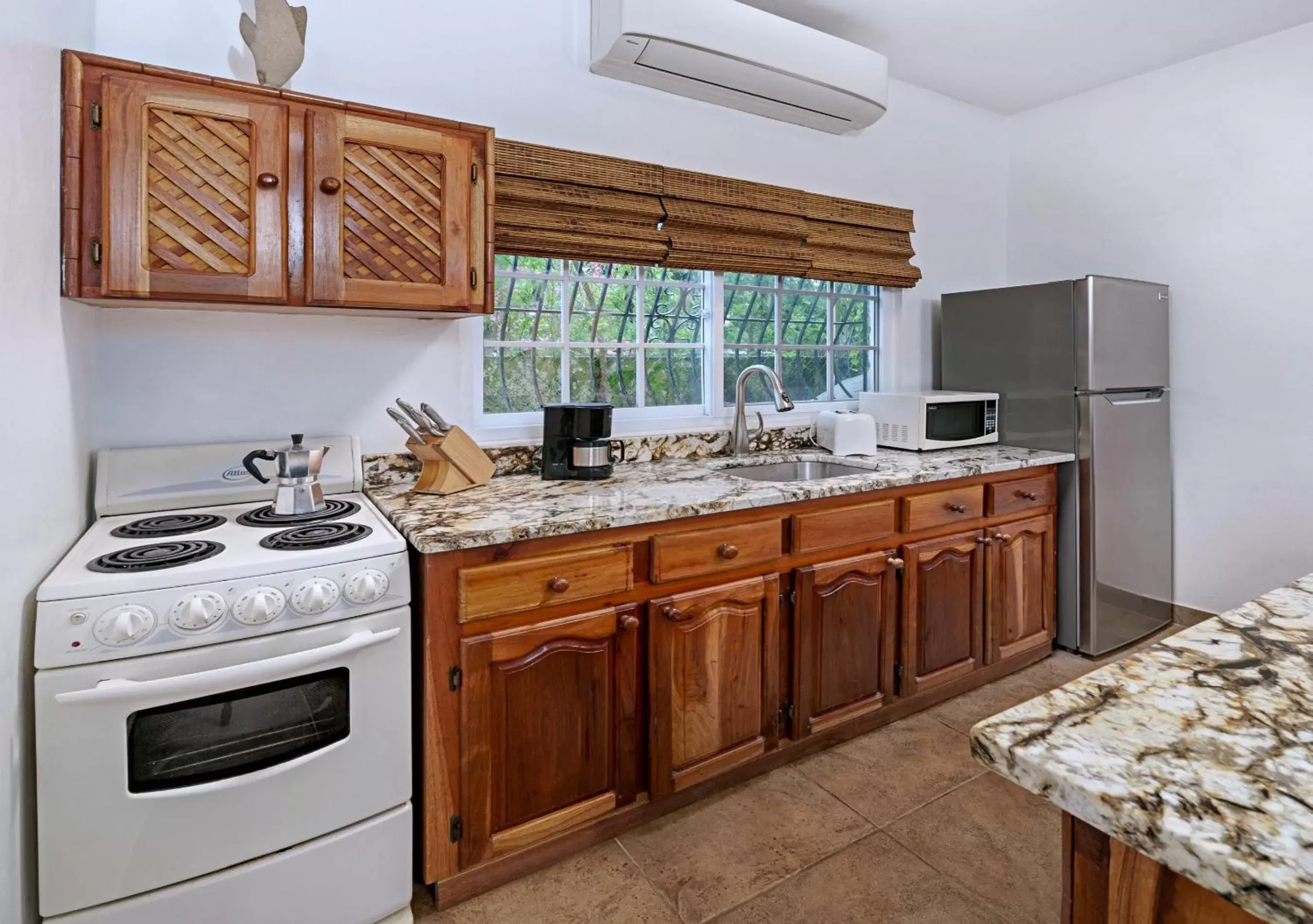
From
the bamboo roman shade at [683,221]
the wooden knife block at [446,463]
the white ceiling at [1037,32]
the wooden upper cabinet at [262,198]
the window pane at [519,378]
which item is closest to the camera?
the wooden upper cabinet at [262,198]

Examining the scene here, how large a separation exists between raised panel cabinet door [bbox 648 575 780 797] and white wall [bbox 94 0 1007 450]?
3.36ft

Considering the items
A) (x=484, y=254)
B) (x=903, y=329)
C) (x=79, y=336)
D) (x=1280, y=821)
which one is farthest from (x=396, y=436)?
(x=903, y=329)

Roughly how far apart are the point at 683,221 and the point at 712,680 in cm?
163

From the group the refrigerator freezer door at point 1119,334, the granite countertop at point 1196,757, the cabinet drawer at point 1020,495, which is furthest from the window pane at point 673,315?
the granite countertop at point 1196,757

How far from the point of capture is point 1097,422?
2.91 meters

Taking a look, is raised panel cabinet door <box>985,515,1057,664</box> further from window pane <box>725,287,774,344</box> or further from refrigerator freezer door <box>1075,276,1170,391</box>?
window pane <box>725,287,774,344</box>

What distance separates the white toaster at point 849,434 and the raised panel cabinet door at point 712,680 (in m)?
0.97

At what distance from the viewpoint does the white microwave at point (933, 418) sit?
115 inches

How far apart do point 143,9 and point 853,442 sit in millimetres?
2593

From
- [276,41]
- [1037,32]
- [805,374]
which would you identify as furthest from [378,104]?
[1037,32]

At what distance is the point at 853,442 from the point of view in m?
2.87

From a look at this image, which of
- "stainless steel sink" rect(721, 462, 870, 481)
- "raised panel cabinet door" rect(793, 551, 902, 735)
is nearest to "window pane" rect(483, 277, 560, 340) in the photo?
"stainless steel sink" rect(721, 462, 870, 481)

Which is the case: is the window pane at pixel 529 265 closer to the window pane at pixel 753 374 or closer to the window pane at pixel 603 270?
the window pane at pixel 603 270

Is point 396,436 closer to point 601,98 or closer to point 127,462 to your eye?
point 127,462
